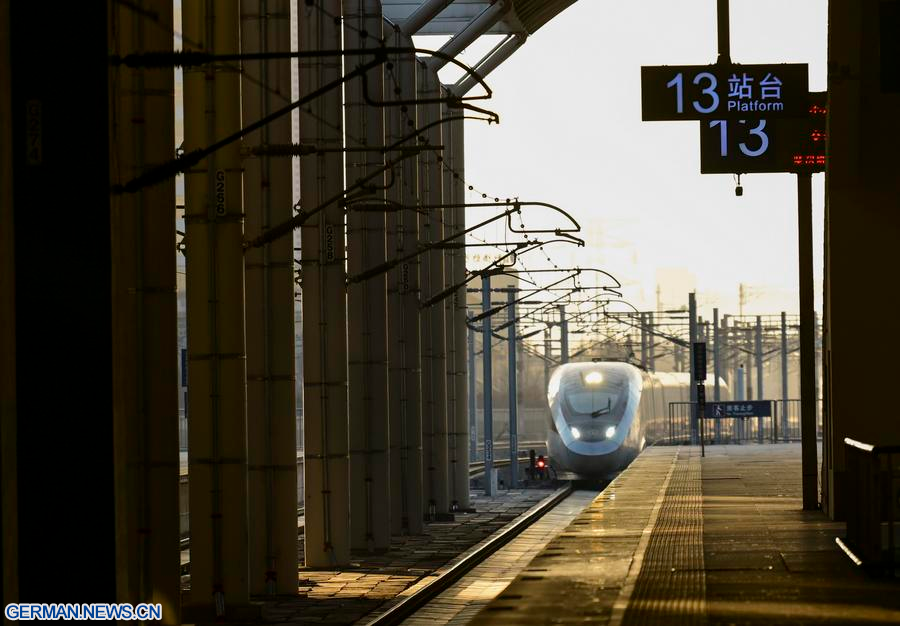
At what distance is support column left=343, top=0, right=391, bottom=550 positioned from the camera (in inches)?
1028

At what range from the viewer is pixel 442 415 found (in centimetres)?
3491

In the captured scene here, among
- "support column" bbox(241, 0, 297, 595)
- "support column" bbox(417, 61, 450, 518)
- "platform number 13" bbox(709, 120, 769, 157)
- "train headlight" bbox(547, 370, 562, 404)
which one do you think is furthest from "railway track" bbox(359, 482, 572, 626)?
"train headlight" bbox(547, 370, 562, 404)

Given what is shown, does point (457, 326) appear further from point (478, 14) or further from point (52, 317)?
point (52, 317)

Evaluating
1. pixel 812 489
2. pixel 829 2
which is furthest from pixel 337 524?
pixel 829 2

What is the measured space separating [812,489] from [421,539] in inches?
363

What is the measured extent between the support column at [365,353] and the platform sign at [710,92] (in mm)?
6453

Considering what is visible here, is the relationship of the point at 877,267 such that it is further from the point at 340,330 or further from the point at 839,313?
the point at 340,330

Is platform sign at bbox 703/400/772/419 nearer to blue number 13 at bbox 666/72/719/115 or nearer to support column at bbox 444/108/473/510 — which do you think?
support column at bbox 444/108/473/510

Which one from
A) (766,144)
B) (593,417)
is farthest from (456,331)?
(766,144)

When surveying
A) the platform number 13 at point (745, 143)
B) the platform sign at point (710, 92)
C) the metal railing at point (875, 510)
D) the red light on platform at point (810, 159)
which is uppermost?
the platform sign at point (710, 92)

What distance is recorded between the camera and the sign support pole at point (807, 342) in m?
22.7

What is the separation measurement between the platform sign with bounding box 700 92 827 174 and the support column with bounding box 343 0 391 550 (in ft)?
21.0

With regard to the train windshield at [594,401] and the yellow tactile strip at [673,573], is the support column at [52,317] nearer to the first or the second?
the yellow tactile strip at [673,573]

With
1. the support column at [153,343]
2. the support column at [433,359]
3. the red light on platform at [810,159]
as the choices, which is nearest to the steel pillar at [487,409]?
the support column at [433,359]
